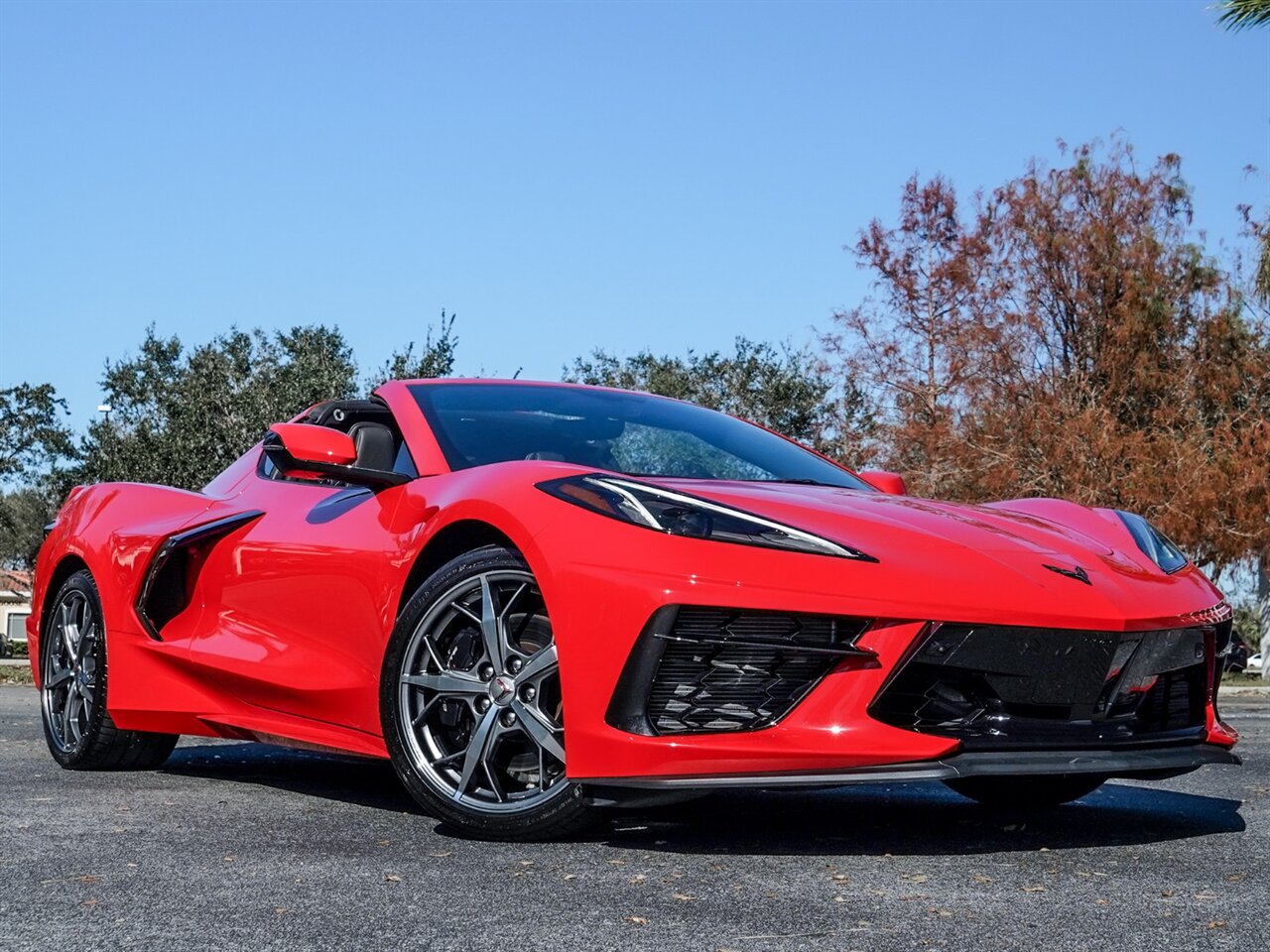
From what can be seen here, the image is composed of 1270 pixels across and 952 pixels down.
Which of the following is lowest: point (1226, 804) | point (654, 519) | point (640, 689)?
point (1226, 804)

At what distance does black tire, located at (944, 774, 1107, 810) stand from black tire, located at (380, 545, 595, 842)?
150cm

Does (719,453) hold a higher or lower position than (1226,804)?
higher

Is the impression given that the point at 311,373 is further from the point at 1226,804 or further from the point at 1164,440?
the point at 1226,804

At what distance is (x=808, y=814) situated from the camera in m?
4.61

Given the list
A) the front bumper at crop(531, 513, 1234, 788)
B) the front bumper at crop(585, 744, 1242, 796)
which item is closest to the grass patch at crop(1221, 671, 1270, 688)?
the front bumper at crop(585, 744, 1242, 796)

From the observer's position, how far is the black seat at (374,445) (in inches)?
195

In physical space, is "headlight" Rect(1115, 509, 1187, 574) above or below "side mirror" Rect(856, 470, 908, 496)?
below

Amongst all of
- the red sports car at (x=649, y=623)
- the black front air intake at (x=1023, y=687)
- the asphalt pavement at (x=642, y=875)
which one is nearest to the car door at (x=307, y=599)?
the red sports car at (x=649, y=623)

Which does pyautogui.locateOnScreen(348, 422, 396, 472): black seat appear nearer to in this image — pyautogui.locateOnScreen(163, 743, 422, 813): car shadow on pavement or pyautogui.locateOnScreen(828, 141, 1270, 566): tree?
pyautogui.locateOnScreen(163, 743, 422, 813): car shadow on pavement

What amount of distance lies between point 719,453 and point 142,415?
31.7 m

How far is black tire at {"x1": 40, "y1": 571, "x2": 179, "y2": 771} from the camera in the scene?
5656 millimetres

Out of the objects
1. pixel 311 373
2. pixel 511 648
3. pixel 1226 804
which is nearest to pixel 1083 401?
pixel 311 373

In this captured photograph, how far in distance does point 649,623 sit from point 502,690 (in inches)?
21.7

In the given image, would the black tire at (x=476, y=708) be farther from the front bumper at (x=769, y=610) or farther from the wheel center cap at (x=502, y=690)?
the front bumper at (x=769, y=610)
